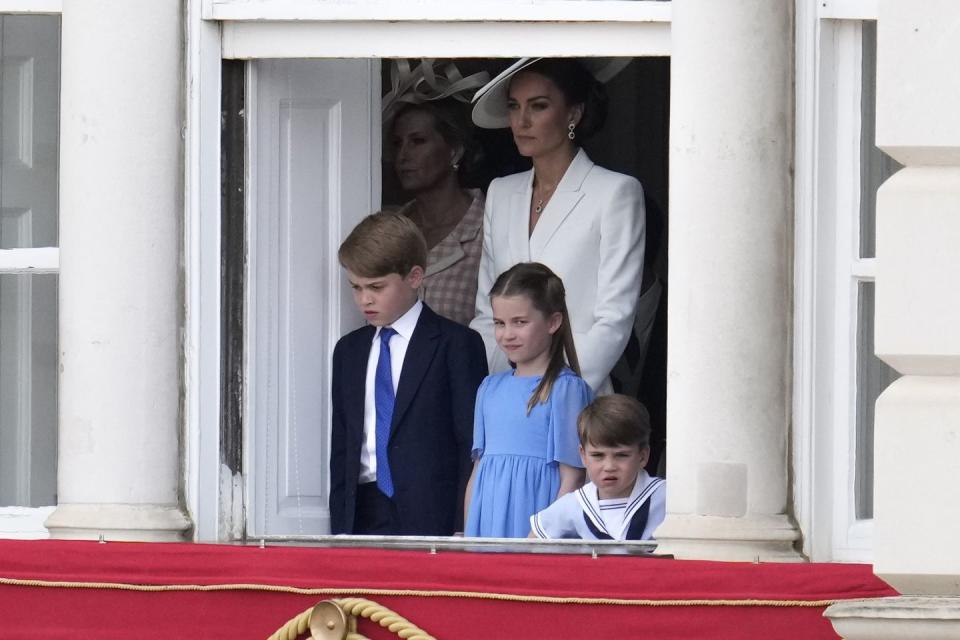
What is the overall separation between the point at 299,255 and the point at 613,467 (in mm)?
Result: 1250

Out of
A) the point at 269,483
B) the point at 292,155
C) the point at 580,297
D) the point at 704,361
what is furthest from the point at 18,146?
the point at 704,361

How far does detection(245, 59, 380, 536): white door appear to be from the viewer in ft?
24.1

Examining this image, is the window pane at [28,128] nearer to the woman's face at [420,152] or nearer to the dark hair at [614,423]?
the woman's face at [420,152]

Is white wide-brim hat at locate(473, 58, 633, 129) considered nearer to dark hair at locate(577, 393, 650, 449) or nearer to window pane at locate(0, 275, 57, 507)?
dark hair at locate(577, 393, 650, 449)

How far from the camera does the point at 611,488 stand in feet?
23.2

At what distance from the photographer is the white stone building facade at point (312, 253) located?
6727 millimetres

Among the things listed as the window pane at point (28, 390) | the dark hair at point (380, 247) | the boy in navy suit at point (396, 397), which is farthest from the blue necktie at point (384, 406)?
the window pane at point (28, 390)

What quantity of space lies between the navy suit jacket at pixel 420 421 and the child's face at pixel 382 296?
8 centimetres

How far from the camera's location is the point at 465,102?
8.63m

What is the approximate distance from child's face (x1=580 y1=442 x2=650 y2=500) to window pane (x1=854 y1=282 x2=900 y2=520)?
0.66 meters

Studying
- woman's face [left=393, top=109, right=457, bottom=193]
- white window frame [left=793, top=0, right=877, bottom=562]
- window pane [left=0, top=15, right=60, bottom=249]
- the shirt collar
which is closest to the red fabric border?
white window frame [left=793, top=0, right=877, bottom=562]

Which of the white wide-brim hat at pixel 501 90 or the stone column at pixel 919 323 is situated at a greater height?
the white wide-brim hat at pixel 501 90

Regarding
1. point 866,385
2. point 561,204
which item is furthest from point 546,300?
point 866,385

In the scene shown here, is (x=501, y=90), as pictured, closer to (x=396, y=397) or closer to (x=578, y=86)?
(x=578, y=86)
